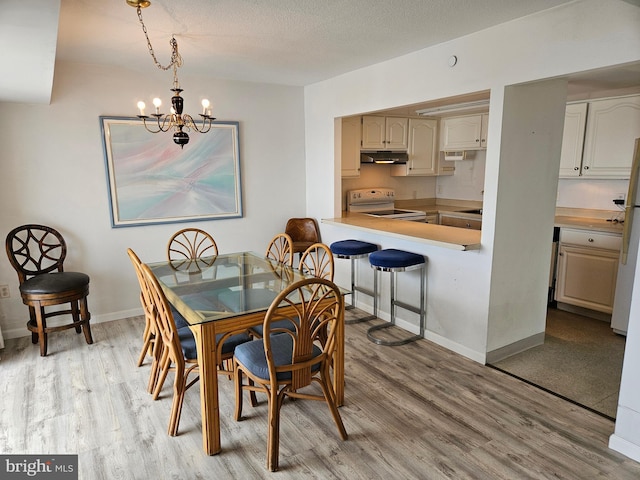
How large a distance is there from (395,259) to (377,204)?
210cm

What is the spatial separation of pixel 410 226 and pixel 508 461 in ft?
7.22

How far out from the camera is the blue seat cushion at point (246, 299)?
2295mm

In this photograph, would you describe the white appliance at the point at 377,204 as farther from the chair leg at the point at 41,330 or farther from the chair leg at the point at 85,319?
the chair leg at the point at 41,330

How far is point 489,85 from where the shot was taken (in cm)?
284

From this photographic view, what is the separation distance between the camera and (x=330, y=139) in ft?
14.6

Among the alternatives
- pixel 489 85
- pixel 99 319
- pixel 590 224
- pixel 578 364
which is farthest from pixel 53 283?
pixel 590 224

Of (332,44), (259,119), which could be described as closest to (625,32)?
(332,44)

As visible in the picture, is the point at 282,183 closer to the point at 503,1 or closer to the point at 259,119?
the point at 259,119

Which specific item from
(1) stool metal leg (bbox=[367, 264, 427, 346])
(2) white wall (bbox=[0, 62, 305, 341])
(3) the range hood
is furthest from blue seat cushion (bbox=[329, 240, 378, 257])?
(3) the range hood

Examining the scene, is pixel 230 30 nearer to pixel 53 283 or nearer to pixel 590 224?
pixel 53 283

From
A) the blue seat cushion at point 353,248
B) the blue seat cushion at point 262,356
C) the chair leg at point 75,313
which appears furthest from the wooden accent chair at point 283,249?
the chair leg at point 75,313

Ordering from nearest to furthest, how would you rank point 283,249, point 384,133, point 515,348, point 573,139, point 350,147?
point 515,348 → point 283,249 → point 573,139 → point 350,147 → point 384,133

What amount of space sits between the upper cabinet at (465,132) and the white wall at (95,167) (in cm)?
211

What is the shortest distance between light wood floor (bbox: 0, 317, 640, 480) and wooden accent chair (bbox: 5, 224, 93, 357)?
14.9 inches
